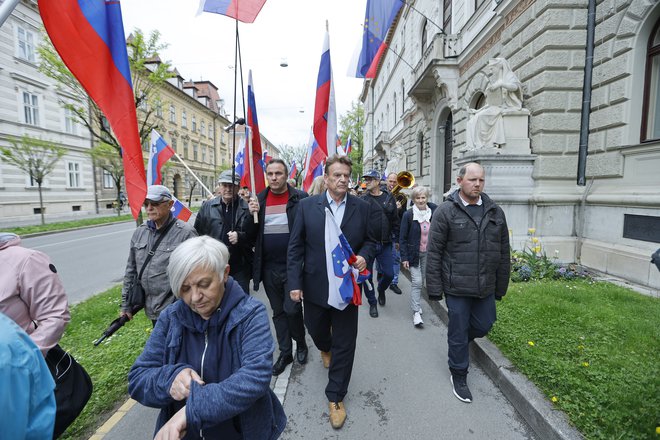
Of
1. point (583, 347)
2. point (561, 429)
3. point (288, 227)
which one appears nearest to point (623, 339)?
point (583, 347)

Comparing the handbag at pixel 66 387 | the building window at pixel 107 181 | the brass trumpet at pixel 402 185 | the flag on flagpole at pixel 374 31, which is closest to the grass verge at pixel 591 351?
the brass trumpet at pixel 402 185

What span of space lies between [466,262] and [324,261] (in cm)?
125

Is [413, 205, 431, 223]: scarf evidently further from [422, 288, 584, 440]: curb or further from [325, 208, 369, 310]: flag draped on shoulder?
[325, 208, 369, 310]: flag draped on shoulder

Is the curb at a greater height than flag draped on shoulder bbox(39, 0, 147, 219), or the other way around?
flag draped on shoulder bbox(39, 0, 147, 219)

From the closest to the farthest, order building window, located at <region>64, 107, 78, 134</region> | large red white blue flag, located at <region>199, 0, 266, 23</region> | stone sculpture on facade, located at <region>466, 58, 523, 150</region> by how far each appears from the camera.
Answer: large red white blue flag, located at <region>199, 0, 266, 23</region> → stone sculpture on facade, located at <region>466, 58, 523, 150</region> → building window, located at <region>64, 107, 78, 134</region>

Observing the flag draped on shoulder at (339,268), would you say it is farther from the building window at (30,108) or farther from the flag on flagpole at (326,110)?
the building window at (30,108)

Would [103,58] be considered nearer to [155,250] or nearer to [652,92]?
[155,250]

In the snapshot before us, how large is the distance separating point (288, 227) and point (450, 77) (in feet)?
37.0

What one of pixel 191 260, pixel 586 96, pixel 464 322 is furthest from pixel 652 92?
pixel 191 260

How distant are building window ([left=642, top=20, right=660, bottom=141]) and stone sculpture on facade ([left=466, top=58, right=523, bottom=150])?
7.26 ft

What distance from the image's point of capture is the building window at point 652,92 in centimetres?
591

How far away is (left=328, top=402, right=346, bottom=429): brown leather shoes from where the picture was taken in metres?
2.61

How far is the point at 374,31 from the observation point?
8.06m

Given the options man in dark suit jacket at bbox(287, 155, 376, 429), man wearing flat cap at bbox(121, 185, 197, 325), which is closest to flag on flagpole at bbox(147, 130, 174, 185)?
man wearing flat cap at bbox(121, 185, 197, 325)
